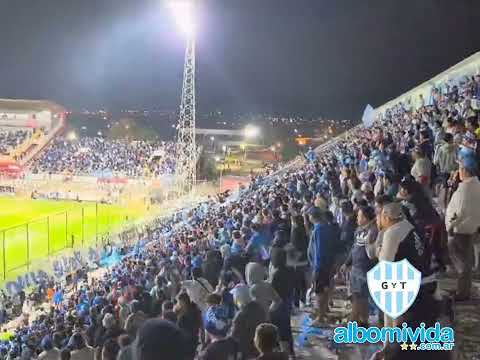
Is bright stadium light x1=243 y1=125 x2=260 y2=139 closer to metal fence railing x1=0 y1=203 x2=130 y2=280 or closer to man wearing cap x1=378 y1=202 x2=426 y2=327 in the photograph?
metal fence railing x1=0 y1=203 x2=130 y2=280

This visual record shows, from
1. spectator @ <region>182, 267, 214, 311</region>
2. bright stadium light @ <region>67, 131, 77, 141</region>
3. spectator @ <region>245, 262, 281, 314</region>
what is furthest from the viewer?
bright stadium light @ <region>67, 131, 77, 141</region>

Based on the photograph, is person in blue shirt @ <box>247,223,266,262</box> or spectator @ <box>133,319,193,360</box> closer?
spectator @ <box>133,319,193,360</box>

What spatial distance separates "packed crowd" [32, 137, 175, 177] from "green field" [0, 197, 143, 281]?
6.89 meters

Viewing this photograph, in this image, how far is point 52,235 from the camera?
32.9 meters

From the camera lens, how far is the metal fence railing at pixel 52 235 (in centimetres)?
2706

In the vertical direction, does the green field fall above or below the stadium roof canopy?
below

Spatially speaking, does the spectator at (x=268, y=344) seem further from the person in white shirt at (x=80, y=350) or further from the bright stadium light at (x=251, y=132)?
the bright stadium light at (x=251, y=132)

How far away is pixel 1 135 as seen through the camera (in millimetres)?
59406

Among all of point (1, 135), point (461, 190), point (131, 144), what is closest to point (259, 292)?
point (461, 190)

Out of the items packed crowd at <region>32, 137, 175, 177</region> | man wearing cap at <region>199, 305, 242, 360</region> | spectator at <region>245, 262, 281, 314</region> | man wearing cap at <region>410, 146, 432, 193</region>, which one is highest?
packed crowd at <region>32, 137, 175, 177</region>

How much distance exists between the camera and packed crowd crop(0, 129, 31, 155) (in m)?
56.4

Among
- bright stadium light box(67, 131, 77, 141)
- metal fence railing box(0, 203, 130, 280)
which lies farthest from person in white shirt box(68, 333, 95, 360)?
bright stadium light box(67, 131, 77, 141)

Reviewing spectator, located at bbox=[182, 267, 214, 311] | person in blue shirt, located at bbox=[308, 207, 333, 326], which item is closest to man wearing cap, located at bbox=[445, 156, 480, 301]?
person in blue shirt, located at bbox=[308, 207, 333, 326]

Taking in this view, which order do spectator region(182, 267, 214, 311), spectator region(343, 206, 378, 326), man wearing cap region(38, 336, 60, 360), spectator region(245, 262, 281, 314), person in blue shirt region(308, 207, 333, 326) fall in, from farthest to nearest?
1. man wearing cap region(38, 336, 60, 360)
2. spectator region(182, 267, 214, 311)
3. person in blue shirt region(308, 207, 333, 326)
4. spectator region(343, 206, 378, 326)
5. spectator region(245, 262, 281, 314)
